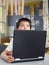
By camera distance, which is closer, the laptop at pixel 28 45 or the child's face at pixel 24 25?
the laptop at pixel 28 45

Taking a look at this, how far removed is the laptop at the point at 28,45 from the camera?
1154 mm

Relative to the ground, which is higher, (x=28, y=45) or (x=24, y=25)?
(x=24, y=25)

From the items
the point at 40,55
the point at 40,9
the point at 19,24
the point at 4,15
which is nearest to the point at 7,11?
the point at 4,15

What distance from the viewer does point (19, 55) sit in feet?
3.87

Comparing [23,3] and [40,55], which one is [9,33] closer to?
[23,3]

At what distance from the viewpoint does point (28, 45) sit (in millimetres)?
1182

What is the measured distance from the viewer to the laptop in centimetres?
115

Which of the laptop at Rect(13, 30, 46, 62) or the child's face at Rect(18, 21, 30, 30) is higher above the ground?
the child's face at Rect(18, 21, 30, 30)

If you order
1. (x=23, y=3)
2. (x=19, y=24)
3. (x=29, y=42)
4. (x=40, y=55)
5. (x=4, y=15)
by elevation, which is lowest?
(x=40, y=55)

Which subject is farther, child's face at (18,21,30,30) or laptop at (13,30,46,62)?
child's face at (18,21,30,30)

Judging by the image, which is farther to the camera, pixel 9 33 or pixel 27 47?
pixel 9 33

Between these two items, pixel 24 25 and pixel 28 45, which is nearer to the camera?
pixel 28 45

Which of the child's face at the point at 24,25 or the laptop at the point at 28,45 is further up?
the child's face at the point at 24,25

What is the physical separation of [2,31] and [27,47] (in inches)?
83.2
